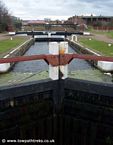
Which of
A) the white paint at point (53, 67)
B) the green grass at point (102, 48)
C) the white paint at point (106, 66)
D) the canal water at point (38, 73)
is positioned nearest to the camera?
the white paint at point (53, 67)

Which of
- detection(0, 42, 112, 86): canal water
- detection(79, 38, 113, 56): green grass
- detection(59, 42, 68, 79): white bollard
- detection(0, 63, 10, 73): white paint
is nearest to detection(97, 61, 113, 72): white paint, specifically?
detection(0, 42, 112, 86): canal water

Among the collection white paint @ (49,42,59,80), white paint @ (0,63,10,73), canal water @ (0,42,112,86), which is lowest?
canal water @ (0,42,112,86)

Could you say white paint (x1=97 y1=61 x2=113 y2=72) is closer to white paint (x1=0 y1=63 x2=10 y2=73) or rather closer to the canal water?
the canal water

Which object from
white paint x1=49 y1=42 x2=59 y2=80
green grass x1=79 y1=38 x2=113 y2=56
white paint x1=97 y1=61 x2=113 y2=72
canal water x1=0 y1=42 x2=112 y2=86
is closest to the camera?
white paint x1=49 y1=42 x2=59 y2=80

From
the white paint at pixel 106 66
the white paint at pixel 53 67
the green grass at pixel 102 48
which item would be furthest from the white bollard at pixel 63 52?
the green grass at pixel 102 48

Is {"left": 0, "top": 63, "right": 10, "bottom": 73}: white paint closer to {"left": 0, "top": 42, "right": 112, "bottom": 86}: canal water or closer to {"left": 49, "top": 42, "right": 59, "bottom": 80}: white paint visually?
{"left": 0, "top": 42, "right": 112, "bottom": 86}: canal water

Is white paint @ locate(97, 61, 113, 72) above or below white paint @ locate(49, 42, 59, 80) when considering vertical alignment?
below

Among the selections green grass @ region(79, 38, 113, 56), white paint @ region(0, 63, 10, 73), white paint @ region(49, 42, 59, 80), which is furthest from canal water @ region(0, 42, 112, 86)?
white paint @ region(49, 42, 59, 80)

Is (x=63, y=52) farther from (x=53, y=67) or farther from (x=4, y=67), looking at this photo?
(x=4, y=67)

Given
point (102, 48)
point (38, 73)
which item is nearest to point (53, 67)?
point (38, 73)

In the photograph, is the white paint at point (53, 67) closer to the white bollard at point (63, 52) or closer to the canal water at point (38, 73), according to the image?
the white bollard at point (63, 52)

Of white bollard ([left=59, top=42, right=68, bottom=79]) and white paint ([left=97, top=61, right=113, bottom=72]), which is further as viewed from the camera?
white paint ([left=97, top=61, right=113, bottom=72])

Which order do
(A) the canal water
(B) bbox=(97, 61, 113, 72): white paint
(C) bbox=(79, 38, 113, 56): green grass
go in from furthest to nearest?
(C) bbox=(79, 38, 113, 56): green grass
(B) bbox=(97, 61, 113, 72): white paint
(A) the canal water

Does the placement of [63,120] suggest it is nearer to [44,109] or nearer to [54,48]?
[44,109]
